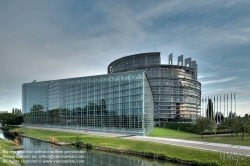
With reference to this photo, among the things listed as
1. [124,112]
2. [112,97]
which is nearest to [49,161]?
[124,112]

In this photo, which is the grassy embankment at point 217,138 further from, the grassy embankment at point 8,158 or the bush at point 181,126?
the grassy embankment at point 8,158

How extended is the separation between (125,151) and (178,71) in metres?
104

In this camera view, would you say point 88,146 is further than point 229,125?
No

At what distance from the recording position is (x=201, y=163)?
2762 centimetres

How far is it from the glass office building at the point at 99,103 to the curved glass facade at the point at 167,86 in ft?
176

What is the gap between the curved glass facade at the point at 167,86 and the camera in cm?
12850

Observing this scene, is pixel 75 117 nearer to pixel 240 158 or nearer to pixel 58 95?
pixel 58 95

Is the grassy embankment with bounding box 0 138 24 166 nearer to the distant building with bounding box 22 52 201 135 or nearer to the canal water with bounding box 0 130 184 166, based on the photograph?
the canal water with bounding box 0 130 184 166

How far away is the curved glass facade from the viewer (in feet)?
422

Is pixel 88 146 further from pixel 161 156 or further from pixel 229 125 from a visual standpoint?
pixel 229 125

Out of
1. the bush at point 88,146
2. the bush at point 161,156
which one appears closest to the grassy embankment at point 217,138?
the bush at point 161,156

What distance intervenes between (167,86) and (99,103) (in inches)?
2851

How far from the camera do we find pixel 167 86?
426 ft

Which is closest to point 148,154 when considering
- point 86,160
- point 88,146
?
point 86,160
